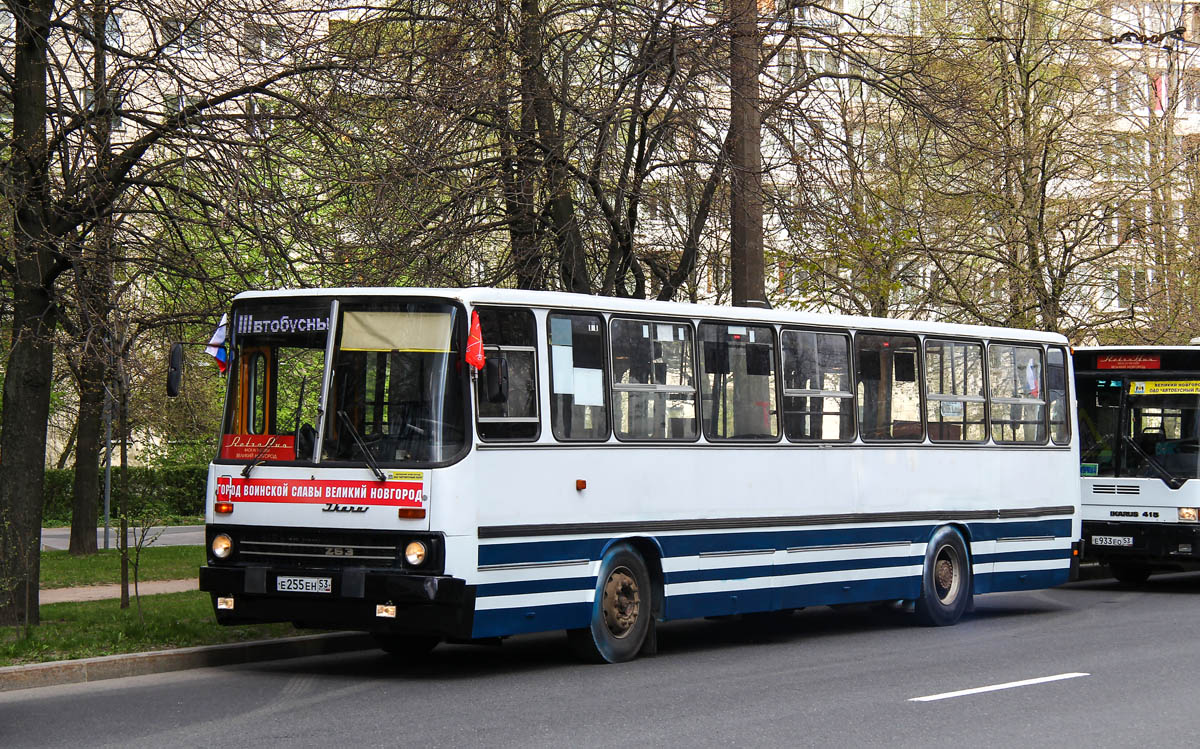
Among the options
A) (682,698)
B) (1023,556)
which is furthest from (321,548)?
(1023,556)

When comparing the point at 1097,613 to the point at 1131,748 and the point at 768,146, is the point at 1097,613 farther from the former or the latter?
the point at 1131,748

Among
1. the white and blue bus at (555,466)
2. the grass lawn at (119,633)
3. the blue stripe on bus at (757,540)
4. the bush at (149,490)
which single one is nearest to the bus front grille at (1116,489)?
the blue stripe on bus at (757,540)

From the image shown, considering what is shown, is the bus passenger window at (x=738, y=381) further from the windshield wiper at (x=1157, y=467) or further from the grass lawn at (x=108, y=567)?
the windshield wiper at (x=1157, y=467)

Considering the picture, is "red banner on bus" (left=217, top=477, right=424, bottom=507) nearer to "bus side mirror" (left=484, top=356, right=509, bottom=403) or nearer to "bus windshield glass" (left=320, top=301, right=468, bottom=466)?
"bus windshield glass" (left=320, top=301, right=468, bottom=466)

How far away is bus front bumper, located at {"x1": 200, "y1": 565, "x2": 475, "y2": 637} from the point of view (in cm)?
1205

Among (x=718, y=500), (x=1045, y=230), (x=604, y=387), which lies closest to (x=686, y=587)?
(x=718, y=500)

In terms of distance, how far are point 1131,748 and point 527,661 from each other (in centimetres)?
570

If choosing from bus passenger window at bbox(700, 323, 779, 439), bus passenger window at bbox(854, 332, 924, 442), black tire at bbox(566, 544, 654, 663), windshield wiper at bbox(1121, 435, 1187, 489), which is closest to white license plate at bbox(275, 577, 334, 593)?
black tire at bbox(566, 544, 654, 663)

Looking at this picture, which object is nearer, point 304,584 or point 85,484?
point 304,584

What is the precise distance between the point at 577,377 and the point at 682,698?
3.05 metres

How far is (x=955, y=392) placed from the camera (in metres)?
17.8

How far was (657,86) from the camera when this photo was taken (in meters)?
17.9

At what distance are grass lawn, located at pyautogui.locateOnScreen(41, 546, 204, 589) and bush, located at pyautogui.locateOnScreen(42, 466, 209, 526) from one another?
12953 millimetres

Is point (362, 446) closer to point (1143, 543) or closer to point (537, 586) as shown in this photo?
point (537, 586)
